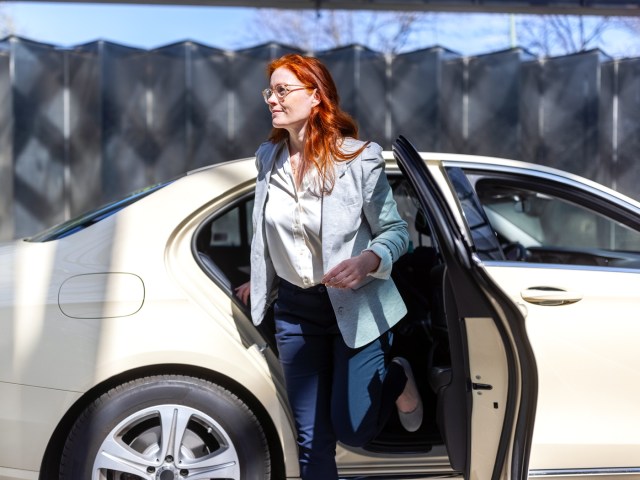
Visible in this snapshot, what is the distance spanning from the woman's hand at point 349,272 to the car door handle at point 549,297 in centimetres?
66

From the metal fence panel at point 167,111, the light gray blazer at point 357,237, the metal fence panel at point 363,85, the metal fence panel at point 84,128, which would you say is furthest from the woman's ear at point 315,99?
the metal fence panel at point 84,128

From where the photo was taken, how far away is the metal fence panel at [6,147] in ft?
22.5

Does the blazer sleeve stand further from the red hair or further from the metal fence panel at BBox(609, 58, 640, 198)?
the metal fence panel at BBox(609, 58, 640, 198)

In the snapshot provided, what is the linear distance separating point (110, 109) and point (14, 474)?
4.89 meters

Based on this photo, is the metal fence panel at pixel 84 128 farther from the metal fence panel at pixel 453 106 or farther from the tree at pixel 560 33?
the tree at pixel 560 33

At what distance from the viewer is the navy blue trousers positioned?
8.44ft

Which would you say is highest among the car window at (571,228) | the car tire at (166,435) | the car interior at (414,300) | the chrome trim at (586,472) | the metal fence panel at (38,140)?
the metal fence panel at (38,140)

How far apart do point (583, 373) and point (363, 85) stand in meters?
4.88

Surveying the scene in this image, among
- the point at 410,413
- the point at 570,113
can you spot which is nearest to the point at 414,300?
the point at 410,413

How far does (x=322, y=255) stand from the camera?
2.51 m

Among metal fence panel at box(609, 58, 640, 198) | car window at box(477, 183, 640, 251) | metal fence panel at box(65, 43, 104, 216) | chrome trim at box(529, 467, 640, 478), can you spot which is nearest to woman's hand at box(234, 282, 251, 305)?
chrome trim at box(529, 467, 640, 478)

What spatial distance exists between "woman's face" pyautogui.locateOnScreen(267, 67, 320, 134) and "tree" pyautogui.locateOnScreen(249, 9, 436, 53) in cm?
461

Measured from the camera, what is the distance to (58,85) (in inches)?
274

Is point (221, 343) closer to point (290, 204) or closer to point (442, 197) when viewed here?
point (290, 204)
